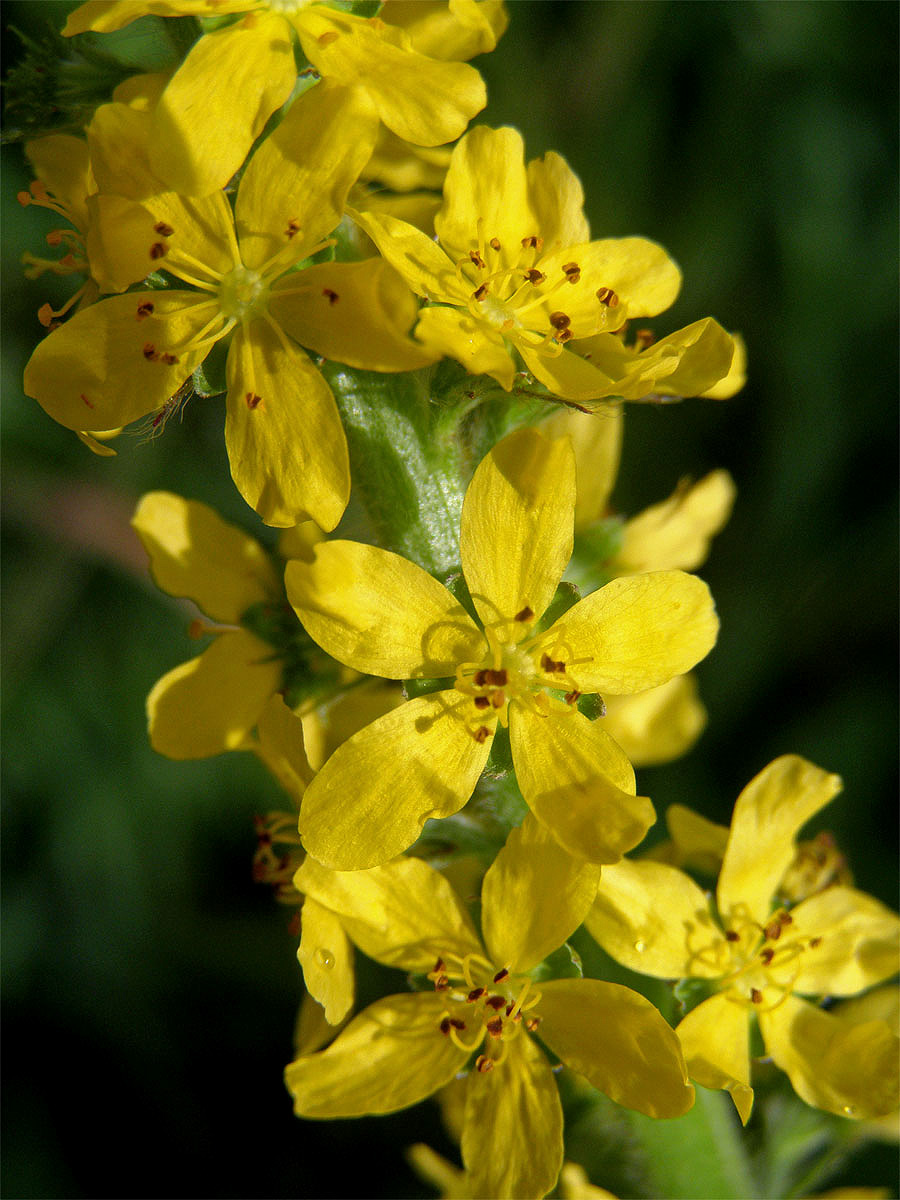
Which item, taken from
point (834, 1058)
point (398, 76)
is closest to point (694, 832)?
point (834, 1058)

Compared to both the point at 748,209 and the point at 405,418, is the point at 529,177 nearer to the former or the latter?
the point at 405,418

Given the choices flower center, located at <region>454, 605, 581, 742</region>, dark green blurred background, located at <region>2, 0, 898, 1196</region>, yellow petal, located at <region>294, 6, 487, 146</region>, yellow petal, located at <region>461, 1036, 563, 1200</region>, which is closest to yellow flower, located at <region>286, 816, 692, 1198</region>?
yellow petal, located at <region>461, 1036, 563, 1200</region>

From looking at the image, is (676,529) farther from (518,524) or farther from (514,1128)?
(514,1128)

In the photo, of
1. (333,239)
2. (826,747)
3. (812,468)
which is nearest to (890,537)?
(812,468)

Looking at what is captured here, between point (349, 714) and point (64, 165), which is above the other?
point (64, 165)

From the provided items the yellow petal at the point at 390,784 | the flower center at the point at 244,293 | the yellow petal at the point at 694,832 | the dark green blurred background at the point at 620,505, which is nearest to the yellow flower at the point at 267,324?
the flower center at the point at 244,293

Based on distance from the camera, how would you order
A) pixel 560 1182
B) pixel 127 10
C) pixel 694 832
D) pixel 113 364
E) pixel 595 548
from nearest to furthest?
pixel 127 10 → pixel 113 364 → pixel 694 832 → pixel 560 1182 → pixel 595 548

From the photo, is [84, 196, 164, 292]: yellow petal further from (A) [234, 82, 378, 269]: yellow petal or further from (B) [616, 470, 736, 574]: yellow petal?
(B) [616, 470, 736, 574]: yellow petal

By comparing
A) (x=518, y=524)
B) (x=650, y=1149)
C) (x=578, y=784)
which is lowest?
(x=650, y=1149)
